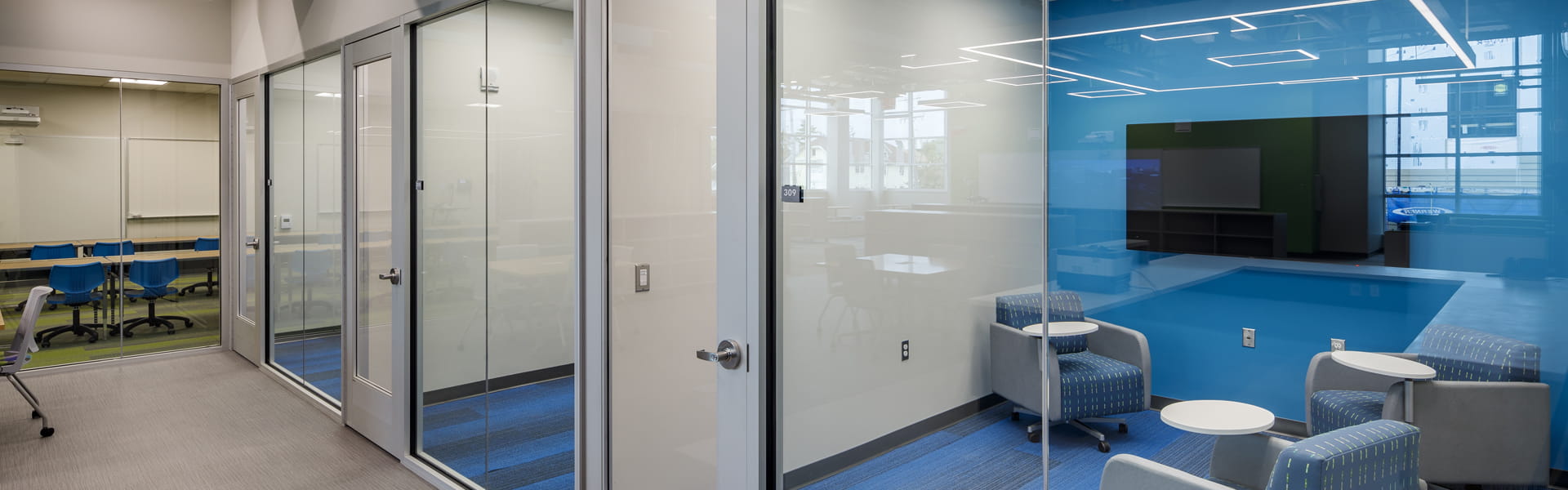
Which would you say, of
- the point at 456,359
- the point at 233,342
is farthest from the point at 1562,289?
the point at 233,342

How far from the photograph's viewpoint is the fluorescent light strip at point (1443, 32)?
95cm

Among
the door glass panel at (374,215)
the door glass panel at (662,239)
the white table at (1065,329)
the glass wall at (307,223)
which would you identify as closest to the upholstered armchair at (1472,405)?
the white table at (1065,329)

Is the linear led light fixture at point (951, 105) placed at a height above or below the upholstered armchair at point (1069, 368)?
above

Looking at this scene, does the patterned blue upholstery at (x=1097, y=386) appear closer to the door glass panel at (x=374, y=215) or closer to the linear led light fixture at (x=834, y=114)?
the linear led light fixture at (x=834, y=114)

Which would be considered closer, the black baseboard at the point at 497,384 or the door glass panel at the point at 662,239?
the door glass panel at the point at 662,239

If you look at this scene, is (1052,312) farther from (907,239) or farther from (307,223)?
(307,223)

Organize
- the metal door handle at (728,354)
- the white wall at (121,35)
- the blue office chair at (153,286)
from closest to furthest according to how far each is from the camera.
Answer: the metal door handle at (728,354) → the white wall at (121,35) → the blue office chair at (153,286)

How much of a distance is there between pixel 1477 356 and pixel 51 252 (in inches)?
299

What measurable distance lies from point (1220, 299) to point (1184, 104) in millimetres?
279

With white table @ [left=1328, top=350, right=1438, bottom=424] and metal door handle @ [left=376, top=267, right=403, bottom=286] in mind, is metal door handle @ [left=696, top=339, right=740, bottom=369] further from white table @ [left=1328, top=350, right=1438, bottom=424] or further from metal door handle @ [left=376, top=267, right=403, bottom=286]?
metal door handle @ [left=376, top=267, right=403, bottom=286]

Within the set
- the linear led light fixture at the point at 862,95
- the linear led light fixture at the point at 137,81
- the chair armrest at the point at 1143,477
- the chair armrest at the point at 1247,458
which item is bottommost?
the chair armrest at the point at 1143,477

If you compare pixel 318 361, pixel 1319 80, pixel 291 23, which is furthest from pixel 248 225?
pixel 1319 80

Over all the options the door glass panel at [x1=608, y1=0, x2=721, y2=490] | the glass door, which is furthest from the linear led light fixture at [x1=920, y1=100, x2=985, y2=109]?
the glass door

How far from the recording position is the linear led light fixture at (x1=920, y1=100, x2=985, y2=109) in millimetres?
1485
